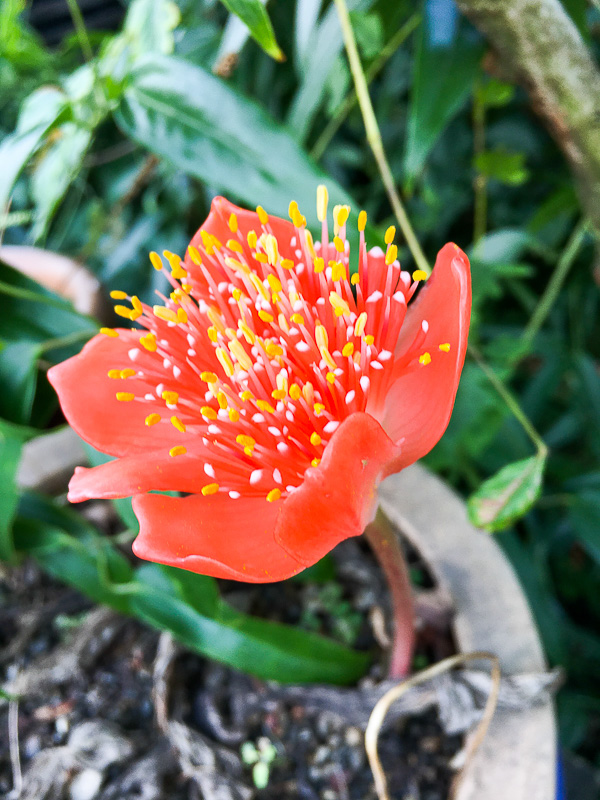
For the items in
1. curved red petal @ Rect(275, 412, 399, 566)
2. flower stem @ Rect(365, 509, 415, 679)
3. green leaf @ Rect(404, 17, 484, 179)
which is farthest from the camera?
green leaf @ Rect(404, 17, 484, 179)

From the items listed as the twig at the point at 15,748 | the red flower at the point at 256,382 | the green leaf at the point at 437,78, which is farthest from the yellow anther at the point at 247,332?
the twig at the point at 15,748

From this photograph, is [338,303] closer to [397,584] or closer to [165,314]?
[165,314]

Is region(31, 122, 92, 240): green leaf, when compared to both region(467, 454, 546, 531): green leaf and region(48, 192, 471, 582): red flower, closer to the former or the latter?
region(48, 192, 471, 582): red flower

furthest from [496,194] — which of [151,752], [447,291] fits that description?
[151,752]

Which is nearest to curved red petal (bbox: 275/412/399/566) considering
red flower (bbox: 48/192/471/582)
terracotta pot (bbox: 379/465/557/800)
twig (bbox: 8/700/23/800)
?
red flower (bbox: 48/192/471/582)

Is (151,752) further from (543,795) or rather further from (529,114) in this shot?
(529,114)

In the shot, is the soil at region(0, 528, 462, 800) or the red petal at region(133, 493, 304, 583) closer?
the red petal at region(133, 493, 304, 583)

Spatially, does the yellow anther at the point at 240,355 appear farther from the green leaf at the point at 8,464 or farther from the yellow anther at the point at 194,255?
the green leaf at the point at 8,464
